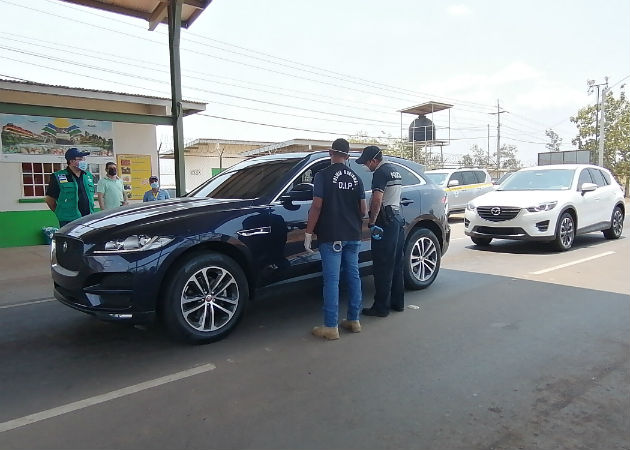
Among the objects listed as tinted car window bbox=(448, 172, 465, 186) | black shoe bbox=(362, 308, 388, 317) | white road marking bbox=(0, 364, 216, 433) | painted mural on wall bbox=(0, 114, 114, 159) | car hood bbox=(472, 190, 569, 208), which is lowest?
white road marking bbox=(0, 364, 216, 433)

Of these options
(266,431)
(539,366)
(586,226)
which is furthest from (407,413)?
(586,226)

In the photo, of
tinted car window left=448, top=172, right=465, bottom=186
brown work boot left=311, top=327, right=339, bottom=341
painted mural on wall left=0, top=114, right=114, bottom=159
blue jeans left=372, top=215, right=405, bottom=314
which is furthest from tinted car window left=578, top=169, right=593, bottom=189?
painted mural on wall left=0, top=114, right=114, bottom=159

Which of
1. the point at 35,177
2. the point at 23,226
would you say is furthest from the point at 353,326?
the point at 35,177

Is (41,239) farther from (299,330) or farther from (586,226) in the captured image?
(586,226)

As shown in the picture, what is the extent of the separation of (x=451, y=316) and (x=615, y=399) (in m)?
1.87

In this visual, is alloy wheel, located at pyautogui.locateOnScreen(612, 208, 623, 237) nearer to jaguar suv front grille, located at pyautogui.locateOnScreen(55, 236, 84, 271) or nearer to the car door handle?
the car door handle

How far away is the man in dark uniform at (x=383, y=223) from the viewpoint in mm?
4598

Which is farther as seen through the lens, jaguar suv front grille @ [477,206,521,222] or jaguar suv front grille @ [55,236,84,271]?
jaguar suv front grille @ [477,206,521,222]

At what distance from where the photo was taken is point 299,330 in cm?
444

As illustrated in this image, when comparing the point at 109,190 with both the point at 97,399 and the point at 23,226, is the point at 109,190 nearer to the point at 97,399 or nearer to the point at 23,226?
the point at 23,226

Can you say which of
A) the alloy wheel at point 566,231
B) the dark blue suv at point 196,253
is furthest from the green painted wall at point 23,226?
the alloy wheel at point 566,231

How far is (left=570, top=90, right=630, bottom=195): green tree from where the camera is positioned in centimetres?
3509

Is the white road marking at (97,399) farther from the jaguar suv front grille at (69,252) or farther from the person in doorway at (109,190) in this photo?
the person in doorway at (109,190)

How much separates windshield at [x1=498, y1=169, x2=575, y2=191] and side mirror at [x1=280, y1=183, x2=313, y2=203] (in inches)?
249
